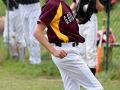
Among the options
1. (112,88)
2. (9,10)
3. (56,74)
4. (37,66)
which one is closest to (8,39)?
(9,10)

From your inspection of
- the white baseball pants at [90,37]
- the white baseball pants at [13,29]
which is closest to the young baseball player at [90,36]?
the white baseball pants at [90,37]

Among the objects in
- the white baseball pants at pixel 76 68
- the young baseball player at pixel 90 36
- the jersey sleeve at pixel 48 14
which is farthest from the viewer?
the young baseball player at pixel 90 36

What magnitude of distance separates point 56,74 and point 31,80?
67cm

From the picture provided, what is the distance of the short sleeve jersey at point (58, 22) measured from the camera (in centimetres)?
240

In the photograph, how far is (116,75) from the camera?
15.8 ft

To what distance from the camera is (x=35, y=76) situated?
5164 millimetres

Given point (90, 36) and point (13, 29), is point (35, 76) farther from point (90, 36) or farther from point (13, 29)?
point (13, 29)

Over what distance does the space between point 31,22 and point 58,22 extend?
3.19 meters

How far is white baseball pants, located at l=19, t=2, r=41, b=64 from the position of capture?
220 inches

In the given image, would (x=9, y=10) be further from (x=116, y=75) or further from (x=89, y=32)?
(x=116, y=75)

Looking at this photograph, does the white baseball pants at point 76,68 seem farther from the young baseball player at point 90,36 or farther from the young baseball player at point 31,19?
the young baseball player at point 31,19

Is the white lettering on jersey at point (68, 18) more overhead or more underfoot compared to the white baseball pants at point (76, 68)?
more overhead

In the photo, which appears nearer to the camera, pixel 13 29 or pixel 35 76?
pixel 35 76

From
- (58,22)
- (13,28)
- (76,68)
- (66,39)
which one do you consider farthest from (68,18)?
(13,28)
